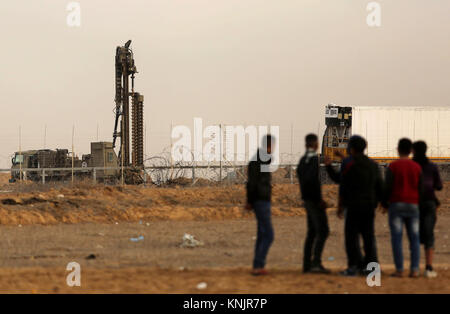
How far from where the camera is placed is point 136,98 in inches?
1286

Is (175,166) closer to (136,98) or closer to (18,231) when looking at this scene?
(136,98)

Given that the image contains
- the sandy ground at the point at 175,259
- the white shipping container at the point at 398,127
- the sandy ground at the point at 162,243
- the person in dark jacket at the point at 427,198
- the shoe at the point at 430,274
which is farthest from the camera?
the white shipping container at the point at 398,127

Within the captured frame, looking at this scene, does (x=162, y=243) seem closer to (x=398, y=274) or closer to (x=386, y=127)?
(x=398, y=274)

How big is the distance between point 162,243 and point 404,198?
7178mm

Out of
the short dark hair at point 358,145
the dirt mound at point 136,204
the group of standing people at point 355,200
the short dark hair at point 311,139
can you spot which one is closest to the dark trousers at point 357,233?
the group of standing people at point 355,200

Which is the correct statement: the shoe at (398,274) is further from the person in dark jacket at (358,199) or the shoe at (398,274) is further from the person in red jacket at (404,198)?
the person in dark jacket at (358,199)

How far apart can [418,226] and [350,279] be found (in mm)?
1322

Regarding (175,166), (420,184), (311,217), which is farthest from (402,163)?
(175,166)

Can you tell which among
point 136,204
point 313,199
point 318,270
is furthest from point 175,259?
point 136,204

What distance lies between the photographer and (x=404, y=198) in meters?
9.45

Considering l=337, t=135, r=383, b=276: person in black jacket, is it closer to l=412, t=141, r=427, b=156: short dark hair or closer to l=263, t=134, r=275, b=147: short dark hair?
l=412, t=141, r=427, b=156: short dark hair

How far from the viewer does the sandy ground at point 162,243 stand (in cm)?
891

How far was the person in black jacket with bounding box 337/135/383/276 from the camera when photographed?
927cm

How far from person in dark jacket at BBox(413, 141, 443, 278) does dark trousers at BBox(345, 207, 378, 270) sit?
918 millimetres
